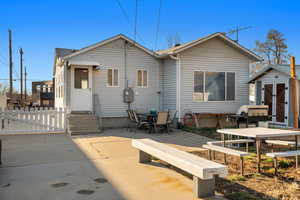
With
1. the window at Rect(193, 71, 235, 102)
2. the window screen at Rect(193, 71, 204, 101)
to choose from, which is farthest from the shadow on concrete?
the window at Rect(193, 71, 235, 102)

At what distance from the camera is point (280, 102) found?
41.2 feet

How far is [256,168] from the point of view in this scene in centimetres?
529

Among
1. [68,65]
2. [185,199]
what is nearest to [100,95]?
[68,65]

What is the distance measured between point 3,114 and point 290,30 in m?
29.8

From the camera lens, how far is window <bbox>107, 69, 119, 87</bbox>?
12.4m

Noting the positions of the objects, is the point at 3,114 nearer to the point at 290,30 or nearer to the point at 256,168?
the point at 256,168

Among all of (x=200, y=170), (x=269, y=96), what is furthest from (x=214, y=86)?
(x=200, y=170)

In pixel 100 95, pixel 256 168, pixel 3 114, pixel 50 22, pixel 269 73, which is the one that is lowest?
pixel 256 168

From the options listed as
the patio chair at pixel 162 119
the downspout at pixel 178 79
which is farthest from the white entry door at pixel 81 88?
the downspout at pixel 178 79

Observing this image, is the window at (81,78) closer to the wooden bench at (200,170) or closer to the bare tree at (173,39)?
the wooden bench at (200,170)

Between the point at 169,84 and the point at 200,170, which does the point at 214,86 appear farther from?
the point at 200,170

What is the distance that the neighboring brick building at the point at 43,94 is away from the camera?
29984 millimetres

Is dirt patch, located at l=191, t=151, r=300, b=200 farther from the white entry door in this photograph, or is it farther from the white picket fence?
the white entry door

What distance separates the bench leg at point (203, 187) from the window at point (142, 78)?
9607 millimetres
